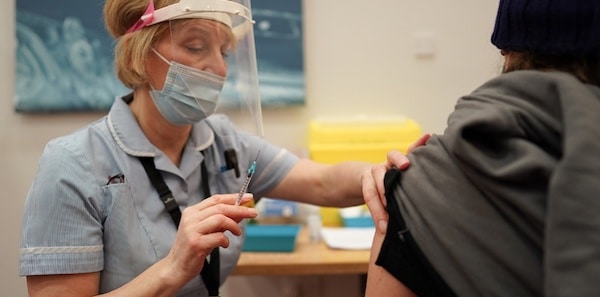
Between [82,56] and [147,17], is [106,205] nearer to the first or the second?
[147,17]

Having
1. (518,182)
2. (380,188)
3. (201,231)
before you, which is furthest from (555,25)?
(201,231)

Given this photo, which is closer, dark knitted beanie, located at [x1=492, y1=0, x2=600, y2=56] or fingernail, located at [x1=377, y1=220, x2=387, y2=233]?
dark knitted beanie, located at [x1=492, y1=0, x2=600, y2=56]

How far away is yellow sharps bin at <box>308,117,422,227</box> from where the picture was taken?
7.59 ft

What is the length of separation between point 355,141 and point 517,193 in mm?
1712

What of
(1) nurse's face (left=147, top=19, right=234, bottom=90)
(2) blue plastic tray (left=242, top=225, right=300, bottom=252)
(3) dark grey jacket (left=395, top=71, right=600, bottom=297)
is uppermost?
(1) nurse's face (left=147, top=19, right=234, bottom=90)

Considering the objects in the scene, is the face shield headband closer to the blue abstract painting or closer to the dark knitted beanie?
the dark knitted beanie

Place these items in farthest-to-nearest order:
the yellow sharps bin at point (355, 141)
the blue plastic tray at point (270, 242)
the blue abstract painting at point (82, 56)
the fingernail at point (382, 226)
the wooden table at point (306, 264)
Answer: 1. the blue abstract painting at point (82, 56)
2. the yellow sharps bin at point (355, 141)
3. the blue plastic tray at point (270, 242)
4. the wooden table at point (306, 264)
5. the fingernail at point (382, 226)

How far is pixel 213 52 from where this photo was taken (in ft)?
4.33

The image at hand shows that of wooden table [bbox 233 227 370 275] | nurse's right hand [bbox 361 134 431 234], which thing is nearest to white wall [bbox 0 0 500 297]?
wooden table [bbox 233 227 370 275]

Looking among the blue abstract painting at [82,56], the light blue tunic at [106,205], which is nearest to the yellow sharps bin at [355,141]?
the blue abstract painting at [82,56]

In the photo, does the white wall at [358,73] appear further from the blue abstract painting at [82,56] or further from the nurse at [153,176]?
the nurse at [153,176]

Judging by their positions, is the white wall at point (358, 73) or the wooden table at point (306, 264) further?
the white wall at point (358, 73)

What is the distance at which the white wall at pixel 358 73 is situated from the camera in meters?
2.58

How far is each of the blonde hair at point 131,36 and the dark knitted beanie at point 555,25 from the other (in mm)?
809
